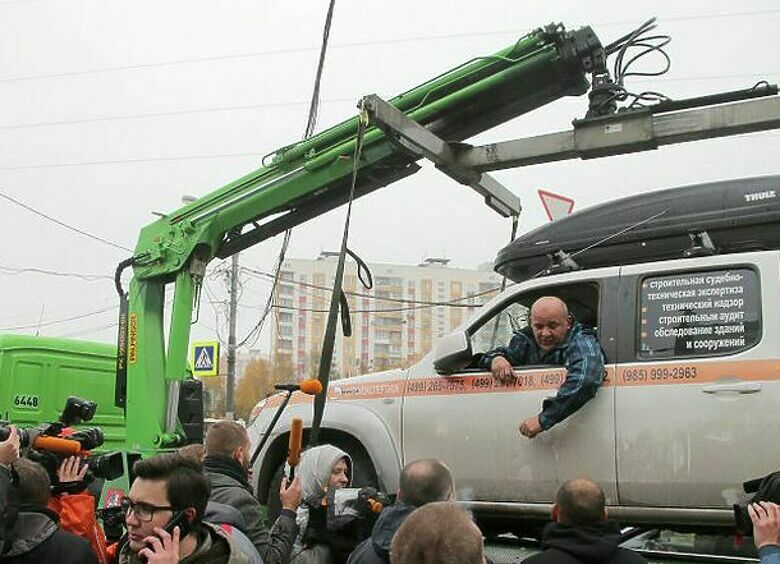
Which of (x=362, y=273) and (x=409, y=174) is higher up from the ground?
(x=409, y=174)

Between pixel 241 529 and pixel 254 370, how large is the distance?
168 ft

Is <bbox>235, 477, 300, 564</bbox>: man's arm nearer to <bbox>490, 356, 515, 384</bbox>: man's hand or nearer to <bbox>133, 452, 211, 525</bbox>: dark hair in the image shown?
<bbox>133, 452, 211, 525</bbox>: dark hair

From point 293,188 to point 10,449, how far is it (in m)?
3.55

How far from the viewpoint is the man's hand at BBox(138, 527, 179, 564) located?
2469 mm

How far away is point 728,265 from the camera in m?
4.61

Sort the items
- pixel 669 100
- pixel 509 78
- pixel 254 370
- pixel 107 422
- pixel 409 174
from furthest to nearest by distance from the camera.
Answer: pixel 254 370
pixel 107 422
pixel 409 174
pixel 509 78
pixel 669 100

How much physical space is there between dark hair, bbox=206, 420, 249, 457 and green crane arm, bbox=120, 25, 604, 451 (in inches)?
89.9

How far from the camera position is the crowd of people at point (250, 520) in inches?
97.3

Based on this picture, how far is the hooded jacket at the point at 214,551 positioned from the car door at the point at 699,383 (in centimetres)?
250

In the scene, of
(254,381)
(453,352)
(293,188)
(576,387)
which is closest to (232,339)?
(293,188)

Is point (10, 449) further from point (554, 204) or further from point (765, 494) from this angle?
point (554, 204)

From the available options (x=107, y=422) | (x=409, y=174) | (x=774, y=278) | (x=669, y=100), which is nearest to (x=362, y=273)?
(x=409, y=174)

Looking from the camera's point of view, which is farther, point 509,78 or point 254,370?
point 254,370

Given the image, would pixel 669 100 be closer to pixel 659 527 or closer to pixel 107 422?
pixel 659 527
